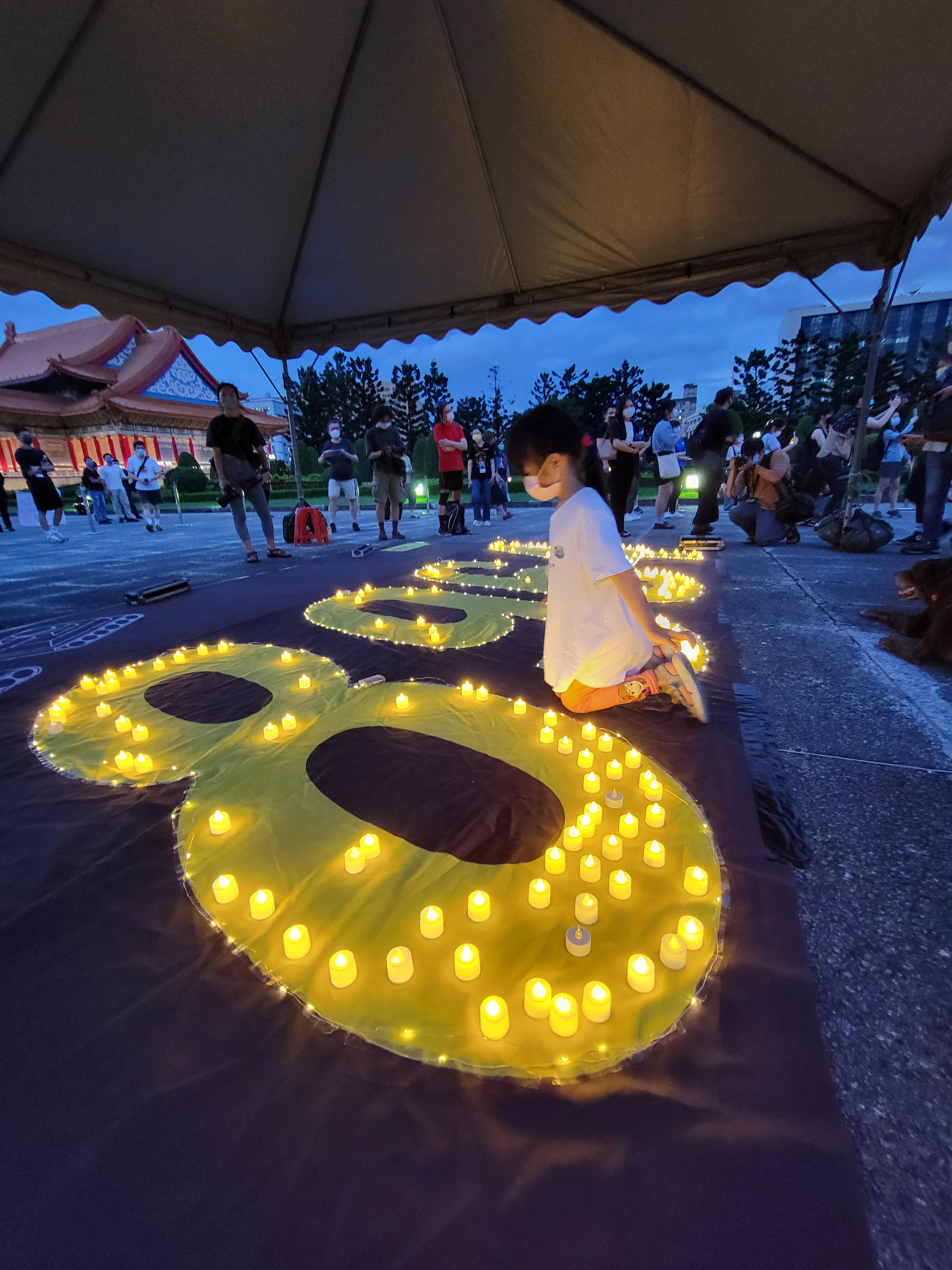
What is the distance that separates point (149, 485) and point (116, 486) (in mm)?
3536

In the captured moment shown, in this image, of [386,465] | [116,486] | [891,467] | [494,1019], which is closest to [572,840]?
[494,1019]

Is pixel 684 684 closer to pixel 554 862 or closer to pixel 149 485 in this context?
pixel 554 862

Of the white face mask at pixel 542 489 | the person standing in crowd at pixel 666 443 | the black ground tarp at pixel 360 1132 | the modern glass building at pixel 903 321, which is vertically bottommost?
the black ground tarp at pixel 360 1132

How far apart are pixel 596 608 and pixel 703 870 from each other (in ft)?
3.59

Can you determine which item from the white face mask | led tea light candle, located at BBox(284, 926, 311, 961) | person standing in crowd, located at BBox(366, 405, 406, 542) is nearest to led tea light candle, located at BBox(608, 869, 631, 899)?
led tea light candle, located at BBox(284, 926, 311, 961)

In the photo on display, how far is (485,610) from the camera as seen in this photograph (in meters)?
4.20

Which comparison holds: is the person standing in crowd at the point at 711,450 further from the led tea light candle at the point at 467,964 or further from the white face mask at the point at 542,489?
the led tea light candle at the point at 467,964

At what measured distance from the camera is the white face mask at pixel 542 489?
221 centimetres

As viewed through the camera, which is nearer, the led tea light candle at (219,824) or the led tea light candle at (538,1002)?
the led tea light candle at (538,1002)

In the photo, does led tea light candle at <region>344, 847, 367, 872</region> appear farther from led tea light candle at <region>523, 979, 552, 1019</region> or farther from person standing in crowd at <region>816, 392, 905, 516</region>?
person standing in crowd at <region>816, 392, 905, 516</region>

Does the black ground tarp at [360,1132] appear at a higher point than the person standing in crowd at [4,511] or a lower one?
lower

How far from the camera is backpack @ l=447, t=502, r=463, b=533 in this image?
9062 mm

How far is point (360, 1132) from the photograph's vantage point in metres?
0.90

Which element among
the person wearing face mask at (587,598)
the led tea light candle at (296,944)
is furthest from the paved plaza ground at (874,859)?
the led tea light candle at (296,944)
